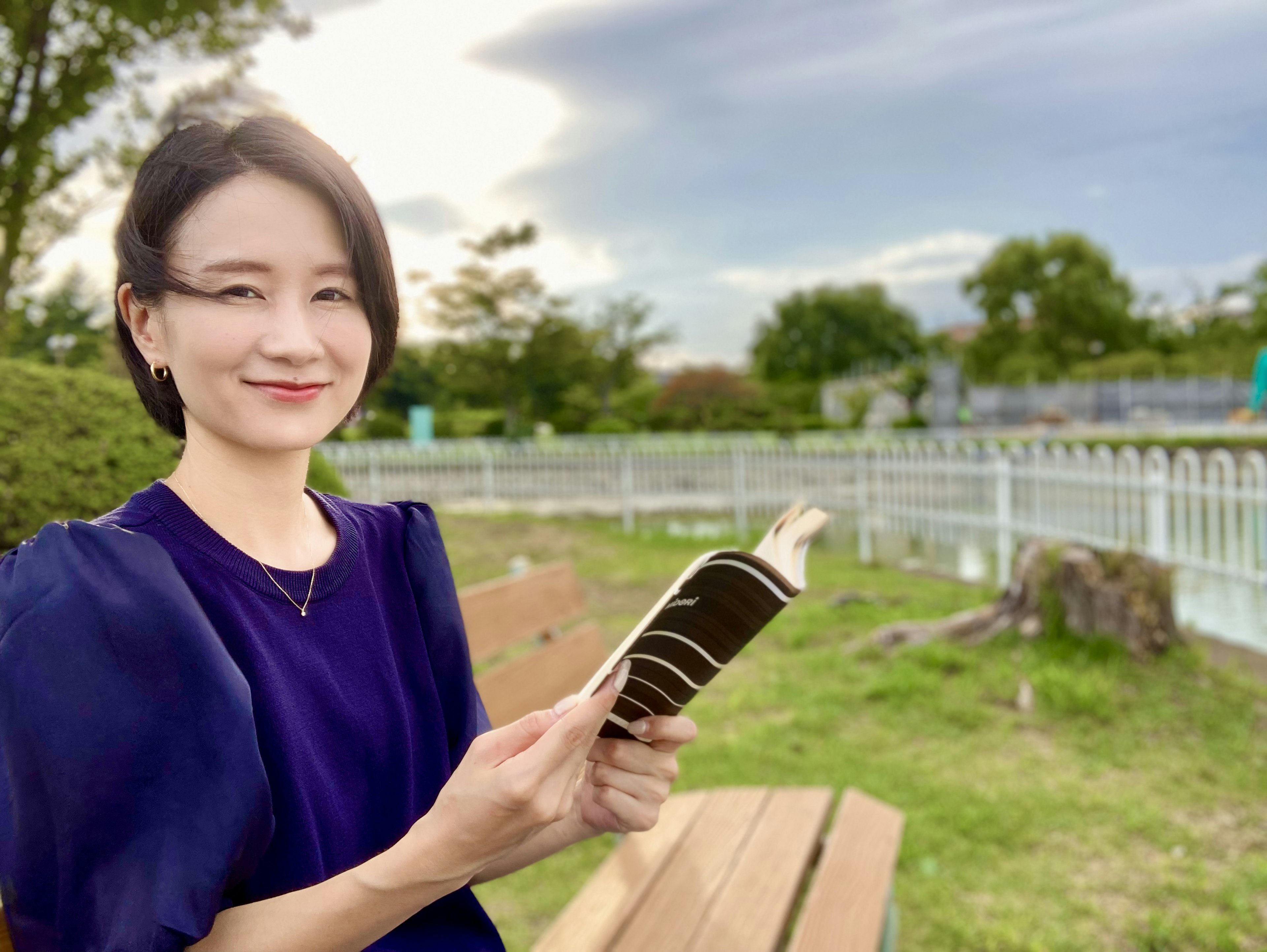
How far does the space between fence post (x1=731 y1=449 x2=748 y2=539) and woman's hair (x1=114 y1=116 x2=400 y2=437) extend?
32.2 ft

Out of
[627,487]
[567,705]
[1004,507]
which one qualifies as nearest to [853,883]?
[567,705]

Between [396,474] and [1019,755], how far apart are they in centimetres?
1031

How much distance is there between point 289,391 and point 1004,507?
7.30 metres

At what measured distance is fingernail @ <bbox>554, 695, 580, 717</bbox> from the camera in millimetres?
851

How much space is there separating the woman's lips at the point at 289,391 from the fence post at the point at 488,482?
11.6 meters

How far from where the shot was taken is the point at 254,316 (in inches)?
35.5

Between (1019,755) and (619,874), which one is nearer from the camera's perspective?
(619,874)

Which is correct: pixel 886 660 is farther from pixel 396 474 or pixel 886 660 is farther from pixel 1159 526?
pixel 396 474

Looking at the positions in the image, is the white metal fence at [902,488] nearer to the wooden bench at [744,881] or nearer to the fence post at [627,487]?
the fence post at [627,487]

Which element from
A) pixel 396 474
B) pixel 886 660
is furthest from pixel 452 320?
pixel 886 660

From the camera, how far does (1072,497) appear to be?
711 cm

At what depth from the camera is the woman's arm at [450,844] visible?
769mm

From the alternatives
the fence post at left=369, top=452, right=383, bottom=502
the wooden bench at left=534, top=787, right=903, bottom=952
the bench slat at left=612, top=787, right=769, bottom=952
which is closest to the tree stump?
the wooden bench at left=534, top=787, right=903, bottom=952

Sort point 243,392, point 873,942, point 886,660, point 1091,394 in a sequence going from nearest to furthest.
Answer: point 243,392 < point 873,942 < point 886,660 < point 1091,394
